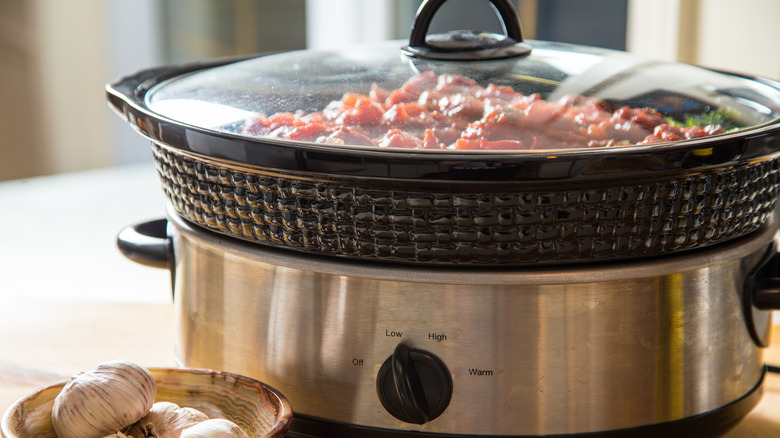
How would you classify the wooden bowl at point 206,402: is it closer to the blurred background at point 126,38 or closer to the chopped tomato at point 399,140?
the chopped tomato at point 399,140

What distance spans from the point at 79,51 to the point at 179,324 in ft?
7.52

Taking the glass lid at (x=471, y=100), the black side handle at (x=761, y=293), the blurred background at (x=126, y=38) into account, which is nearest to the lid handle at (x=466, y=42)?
the glass lid at (x=471, y=100)

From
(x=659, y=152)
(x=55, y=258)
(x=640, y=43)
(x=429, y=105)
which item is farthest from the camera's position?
(x=640, y=43)

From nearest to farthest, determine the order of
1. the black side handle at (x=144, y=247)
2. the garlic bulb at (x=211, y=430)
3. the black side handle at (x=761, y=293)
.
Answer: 1. the garlic bulb at (x=211, y=430)
2. the black side handle at (x=761, y=293)
3. the black side handle at (x=144, y=247)

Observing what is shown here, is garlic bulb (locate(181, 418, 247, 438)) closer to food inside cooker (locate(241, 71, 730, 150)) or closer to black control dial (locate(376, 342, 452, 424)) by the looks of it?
black control dial (locate(376, 342, 452, 424))

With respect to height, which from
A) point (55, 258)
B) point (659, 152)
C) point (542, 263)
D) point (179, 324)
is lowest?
point (55, 258)

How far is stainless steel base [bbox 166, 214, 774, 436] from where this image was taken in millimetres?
712

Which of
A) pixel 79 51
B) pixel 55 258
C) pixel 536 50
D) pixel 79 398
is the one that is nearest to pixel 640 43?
pixel 536 50

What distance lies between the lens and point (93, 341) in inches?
44.8

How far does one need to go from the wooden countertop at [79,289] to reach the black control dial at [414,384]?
0.36 meters

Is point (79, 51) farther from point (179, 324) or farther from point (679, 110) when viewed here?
point (679, 110)

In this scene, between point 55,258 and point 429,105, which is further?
point 55,258

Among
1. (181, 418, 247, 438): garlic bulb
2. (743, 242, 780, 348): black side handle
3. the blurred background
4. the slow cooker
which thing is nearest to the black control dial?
the slow cooker

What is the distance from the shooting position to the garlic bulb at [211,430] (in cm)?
67
